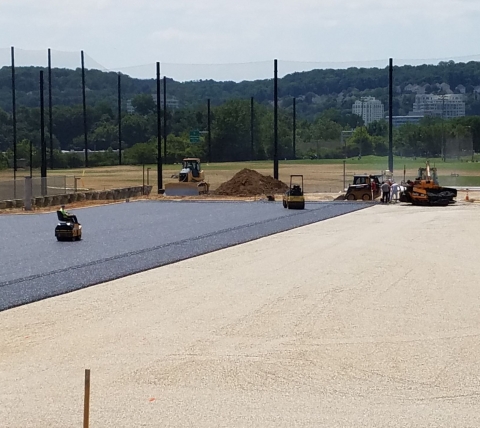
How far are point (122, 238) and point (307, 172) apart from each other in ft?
197

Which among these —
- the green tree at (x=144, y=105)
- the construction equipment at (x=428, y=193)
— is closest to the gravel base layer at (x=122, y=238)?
the construction equipment at (x=428, y=193)

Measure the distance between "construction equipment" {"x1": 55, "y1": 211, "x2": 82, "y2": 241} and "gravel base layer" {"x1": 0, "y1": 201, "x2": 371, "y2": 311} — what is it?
Result: 1.09ft

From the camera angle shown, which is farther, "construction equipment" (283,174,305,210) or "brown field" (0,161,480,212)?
"brown field" (0,161,480,212)

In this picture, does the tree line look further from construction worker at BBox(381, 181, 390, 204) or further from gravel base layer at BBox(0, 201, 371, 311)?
gravel base layer at BBox(0, 201, 371, 311)

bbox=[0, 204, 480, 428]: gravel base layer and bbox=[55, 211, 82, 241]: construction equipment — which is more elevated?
bbox=[55, 211, 82, 241]: construction equipment

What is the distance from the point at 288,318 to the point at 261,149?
9987 centimetres

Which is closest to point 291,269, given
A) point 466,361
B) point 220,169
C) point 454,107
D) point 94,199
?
point 466,361

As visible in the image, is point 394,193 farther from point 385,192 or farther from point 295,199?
point 295,199

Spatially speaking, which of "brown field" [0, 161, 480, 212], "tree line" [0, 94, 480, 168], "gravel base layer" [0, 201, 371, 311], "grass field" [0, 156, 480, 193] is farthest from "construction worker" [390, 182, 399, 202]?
"tree line" [0, 94, 480, 168]

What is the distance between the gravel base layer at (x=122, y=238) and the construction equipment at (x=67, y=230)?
0.33 metres

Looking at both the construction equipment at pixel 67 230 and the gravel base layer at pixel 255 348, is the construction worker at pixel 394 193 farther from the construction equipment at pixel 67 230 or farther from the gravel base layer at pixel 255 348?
the gravel base layer at pixel 255 348

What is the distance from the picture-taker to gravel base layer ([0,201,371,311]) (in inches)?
896

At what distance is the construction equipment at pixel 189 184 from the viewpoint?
60.0 meters

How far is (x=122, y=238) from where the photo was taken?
33125mm
